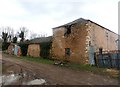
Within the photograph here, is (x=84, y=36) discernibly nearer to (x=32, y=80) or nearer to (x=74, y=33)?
(x=74, y=33)

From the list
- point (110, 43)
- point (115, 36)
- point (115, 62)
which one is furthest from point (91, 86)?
point (115, 36)

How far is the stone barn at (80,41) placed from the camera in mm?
23250

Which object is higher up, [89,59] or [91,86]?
[89,59]

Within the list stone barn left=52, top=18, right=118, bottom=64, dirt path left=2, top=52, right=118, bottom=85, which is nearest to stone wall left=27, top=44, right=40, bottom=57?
stone barn left=52, top=18, right=118, bottom=64

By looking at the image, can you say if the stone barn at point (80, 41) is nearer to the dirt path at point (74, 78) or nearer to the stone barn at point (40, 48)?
the stone barn at point (40, 48)

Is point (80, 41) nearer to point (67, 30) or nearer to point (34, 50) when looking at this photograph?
point (67, 30)

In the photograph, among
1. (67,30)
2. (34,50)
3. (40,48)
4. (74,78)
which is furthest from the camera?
(34,50)

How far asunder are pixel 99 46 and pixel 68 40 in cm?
459

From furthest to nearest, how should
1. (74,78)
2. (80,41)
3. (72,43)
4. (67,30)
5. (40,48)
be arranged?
1. (40,48)
2. (67,30)
3. (72,43)
4. (80,41)
5. (74,78)

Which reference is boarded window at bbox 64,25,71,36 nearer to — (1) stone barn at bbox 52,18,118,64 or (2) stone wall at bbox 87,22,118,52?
(1) stone barn at bbox 52,18,118,64

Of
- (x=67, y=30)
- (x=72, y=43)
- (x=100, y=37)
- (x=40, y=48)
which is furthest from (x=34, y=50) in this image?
(x=100, y=37)

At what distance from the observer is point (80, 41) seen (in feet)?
78.6

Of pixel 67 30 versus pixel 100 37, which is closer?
pixel 100 37

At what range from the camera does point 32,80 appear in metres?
13.3
